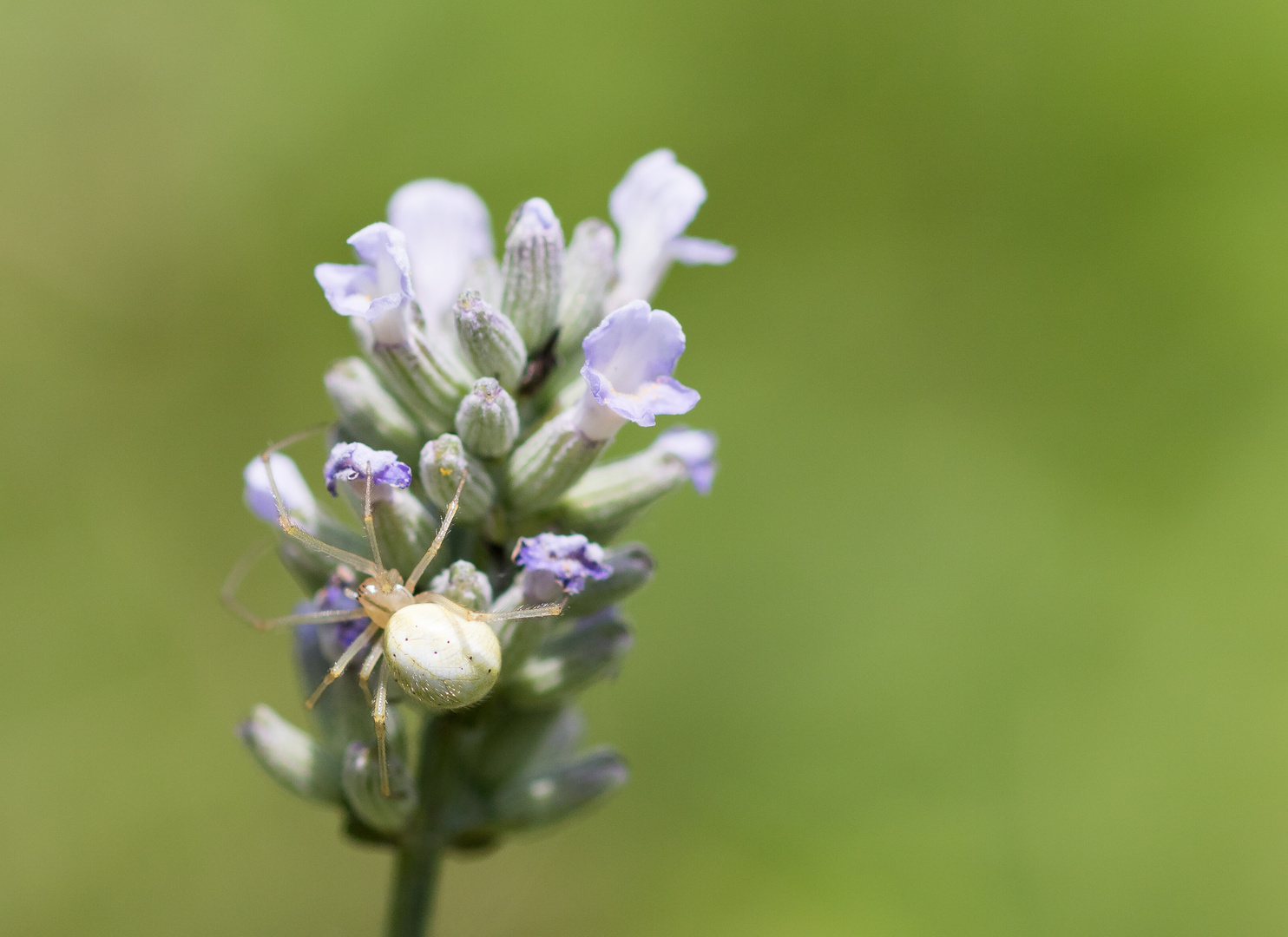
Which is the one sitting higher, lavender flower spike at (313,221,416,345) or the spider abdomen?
lavender flower spike at (313,221,416,345)

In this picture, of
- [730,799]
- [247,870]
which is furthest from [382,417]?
[247,870]

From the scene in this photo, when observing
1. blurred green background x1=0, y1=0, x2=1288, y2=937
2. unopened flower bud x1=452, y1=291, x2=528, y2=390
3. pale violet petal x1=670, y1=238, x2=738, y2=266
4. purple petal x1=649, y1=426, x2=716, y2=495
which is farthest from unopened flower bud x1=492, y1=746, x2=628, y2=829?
blurred green background x1=0, y1=0, x2=1288, y2=937

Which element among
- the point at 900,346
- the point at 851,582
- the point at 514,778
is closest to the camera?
the point at 514,778

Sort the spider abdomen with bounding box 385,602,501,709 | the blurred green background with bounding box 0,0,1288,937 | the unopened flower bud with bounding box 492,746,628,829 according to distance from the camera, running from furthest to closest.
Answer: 1. the blurred green background with bounding box 0,0,1288,937
2. the unopened flower bud with bounding box 492,746,628,829
3. the spider abdomen with bounding box 385,602,501,709

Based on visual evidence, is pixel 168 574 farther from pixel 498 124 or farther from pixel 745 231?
pixel 745 231

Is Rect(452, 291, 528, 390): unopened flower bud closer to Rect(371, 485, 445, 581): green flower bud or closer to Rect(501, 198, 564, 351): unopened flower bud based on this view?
Rect(501, 198, 564, 351): unopened flower bud

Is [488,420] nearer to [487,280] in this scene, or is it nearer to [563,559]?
[563,559]

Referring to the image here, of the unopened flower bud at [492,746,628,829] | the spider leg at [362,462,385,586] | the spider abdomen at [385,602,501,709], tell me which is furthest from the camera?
the unopened flower bud at [492,746,628,829]

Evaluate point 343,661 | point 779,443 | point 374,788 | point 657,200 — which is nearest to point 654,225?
point 657,200
